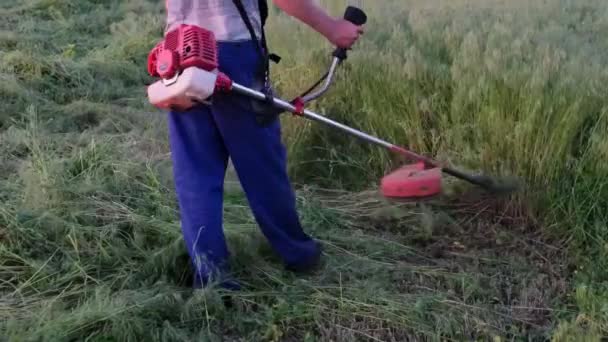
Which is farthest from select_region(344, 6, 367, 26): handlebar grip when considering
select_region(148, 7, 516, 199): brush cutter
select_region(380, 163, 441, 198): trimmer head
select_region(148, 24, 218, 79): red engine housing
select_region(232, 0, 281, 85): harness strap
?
select_region(380, 163, 441, 198): trimmer head

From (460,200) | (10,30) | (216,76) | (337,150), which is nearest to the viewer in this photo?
(216,76)

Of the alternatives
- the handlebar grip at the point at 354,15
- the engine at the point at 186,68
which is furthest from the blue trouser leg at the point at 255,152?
the handlebar grip at the point at 354,15

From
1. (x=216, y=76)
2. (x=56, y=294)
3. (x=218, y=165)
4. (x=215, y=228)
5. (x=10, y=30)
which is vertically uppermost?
(x=10, y=30)

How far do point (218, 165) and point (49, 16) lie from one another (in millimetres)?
5978

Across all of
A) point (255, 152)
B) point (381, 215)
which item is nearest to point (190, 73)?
point (255, 152)

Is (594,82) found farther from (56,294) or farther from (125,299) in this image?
(56,294)

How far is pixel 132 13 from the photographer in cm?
852

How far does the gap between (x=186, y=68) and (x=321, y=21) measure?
0.52 m

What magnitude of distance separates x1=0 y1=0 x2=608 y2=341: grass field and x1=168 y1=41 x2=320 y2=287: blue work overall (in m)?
0.22

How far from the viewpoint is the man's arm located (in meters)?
2.76

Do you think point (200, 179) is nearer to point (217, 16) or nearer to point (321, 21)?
point (217, 16)

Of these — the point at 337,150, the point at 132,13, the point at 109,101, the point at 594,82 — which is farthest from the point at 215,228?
the point at 132,13

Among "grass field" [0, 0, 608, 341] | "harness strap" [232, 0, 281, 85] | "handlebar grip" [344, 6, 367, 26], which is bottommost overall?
"grass field" [0, 0, 608, 341]

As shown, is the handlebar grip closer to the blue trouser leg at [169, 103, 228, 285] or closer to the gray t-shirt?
the gray t-shirt
